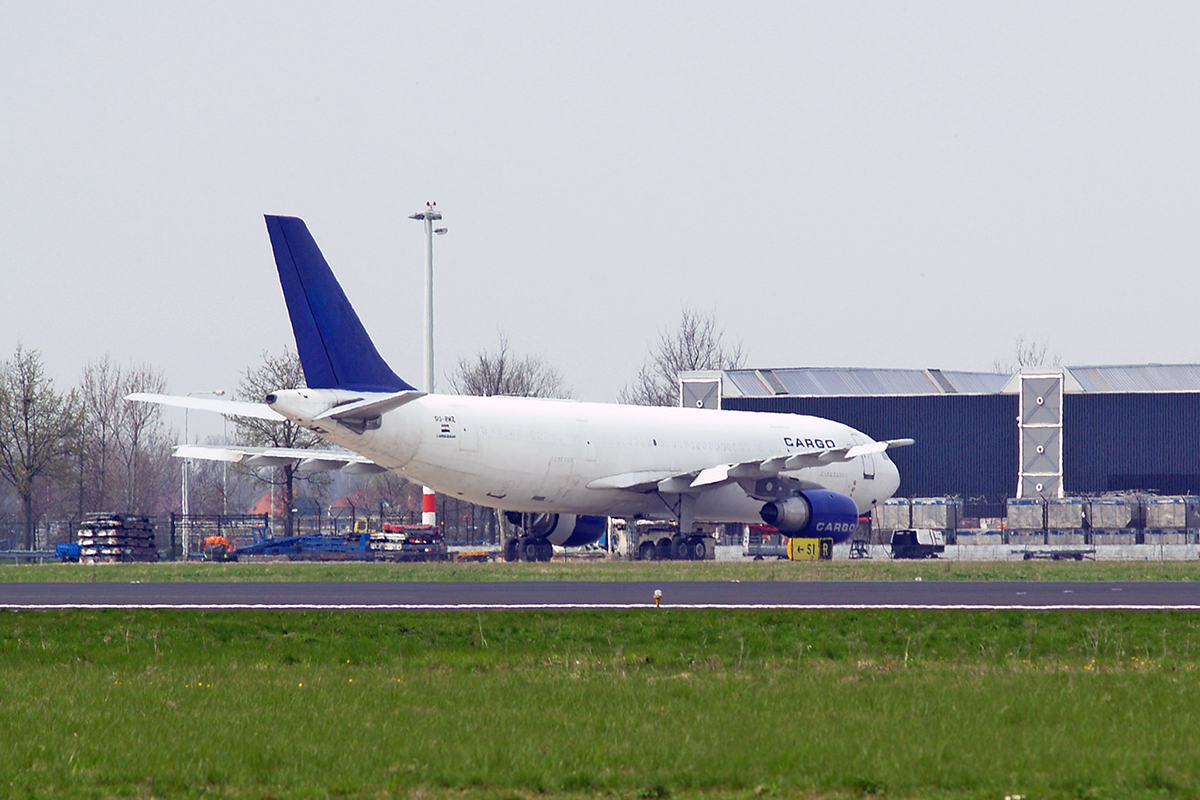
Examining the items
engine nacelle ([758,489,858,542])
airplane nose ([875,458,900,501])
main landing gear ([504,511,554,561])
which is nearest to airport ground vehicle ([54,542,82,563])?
main landing gear ([504,511,554,561])

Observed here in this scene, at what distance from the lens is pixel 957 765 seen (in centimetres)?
1020

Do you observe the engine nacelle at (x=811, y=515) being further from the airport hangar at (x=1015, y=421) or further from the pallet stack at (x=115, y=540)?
the airport hangar at (x=1015, y=421)

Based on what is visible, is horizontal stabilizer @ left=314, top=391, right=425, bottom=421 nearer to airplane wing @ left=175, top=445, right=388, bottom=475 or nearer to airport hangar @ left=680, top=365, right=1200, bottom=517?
airplane wing @ left=175, top=445, right=388, bottom=475

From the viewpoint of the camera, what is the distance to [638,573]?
118 feet

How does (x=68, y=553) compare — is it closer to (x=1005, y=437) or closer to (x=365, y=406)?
(x=365, y=406)

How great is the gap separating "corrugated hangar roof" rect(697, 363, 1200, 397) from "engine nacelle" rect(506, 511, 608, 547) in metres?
25.3

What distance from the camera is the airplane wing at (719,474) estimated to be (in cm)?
4684

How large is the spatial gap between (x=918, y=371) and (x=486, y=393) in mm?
23736

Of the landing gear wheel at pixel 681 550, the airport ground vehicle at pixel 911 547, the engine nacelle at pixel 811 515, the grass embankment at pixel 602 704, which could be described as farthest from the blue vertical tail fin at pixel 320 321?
the airport ground vehicle at pixel 911 547

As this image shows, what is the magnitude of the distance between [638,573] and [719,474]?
11.8 m

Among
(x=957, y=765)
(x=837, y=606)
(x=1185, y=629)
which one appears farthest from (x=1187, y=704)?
(x=837, y=606)

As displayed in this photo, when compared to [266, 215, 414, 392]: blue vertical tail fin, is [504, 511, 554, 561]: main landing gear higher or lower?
lower

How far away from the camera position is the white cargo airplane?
39469 mm

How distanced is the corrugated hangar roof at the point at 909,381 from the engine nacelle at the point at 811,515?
26.8m
